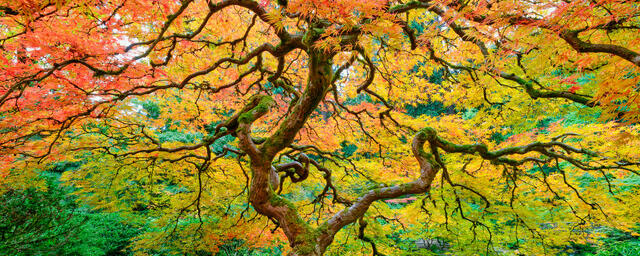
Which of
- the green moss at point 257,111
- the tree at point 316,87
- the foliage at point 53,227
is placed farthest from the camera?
the foliage at point 53,227

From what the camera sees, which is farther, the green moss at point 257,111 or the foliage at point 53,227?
the foliage at point 53,227

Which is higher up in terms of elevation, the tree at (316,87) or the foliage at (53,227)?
the tree at (316,87)

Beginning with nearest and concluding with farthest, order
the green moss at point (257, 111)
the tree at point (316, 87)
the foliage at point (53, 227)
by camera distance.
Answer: the tree at point (316, 87)
the green moss at point (257, 111)
the foliage at point (53, 227)

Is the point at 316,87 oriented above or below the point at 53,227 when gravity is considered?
above

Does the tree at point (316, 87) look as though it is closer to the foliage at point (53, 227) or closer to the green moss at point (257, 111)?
the green moss at point (257, 111)

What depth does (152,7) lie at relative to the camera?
2.58 metres

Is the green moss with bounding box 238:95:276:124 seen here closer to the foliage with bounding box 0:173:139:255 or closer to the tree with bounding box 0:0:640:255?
the tree with bounding box 0:0:640:255

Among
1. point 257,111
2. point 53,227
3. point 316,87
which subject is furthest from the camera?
point 53,227

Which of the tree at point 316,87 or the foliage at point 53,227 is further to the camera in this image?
the foliage at point 53,227

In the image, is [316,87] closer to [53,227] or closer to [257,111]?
[257,111]

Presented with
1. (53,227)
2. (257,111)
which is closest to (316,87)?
(257,111)

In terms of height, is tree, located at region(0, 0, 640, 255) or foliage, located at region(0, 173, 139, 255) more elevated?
tree, located at region(0, 0, 640, 255)

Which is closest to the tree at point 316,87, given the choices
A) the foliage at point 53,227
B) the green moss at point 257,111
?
the green moss at point 257,111

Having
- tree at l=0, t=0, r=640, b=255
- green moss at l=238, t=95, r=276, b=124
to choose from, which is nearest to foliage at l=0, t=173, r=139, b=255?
tree at l=0, t=0, r=640, b=255
